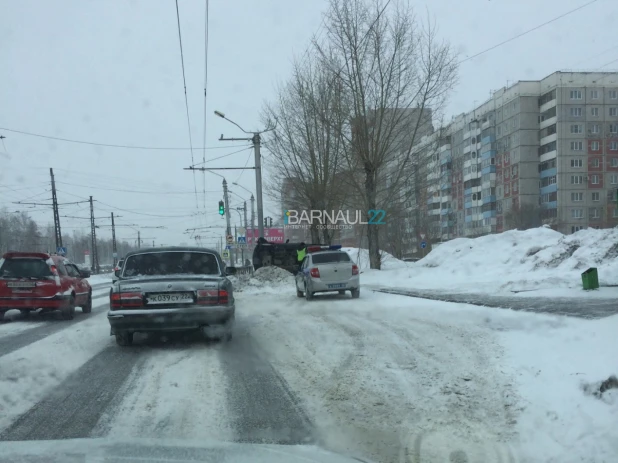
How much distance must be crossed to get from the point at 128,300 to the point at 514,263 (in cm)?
1919

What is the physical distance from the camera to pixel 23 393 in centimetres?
639

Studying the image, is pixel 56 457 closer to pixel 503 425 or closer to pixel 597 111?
pixel 503 425

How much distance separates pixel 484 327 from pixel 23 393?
701 centimetres

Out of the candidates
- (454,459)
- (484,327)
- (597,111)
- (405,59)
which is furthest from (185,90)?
(597,111)

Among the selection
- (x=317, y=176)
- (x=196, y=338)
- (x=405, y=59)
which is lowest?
(x=196, y=338)

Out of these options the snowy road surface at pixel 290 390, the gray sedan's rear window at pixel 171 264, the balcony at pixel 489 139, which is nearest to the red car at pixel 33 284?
the snowy road surface at pixel 290 390

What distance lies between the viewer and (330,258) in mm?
19047

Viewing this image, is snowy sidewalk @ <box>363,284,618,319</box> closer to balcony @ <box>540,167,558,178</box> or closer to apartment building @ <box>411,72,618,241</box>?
apartment building @ <box>411,72,618,241</box>

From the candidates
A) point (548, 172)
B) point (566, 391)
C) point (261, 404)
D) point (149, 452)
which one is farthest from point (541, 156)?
point (149, 452)

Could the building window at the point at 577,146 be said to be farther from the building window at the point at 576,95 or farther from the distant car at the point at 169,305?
the distant car at the point at 169,305

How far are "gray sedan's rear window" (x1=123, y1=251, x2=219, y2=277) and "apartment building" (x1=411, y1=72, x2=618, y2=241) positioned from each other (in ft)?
138

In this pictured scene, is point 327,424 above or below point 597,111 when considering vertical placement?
below

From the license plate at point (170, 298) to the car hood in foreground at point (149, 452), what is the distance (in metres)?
4.87

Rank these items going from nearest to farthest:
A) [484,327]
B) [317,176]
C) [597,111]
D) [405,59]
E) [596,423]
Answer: [596,423] → [484,327] → [405,59] → [317,176] → [597,111]
